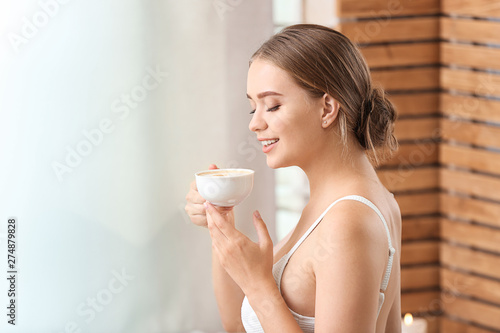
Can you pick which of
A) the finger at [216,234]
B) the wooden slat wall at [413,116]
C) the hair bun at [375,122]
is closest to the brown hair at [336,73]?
the hair bun at [375,122]

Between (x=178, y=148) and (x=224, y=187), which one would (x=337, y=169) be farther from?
(x=178, y=148)

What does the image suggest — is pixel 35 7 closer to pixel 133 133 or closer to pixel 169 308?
pixel 133 133

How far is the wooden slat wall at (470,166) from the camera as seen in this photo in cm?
289

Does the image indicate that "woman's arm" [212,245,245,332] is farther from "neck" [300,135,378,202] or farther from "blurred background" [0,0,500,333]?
"blurred background" [0,0,500,333]

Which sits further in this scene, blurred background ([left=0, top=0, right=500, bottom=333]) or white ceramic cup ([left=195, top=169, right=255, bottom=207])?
blurred background ([left=0, top=0, right=500, bottom=333])

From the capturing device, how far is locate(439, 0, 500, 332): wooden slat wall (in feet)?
9.50

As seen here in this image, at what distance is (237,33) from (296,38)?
1274mm

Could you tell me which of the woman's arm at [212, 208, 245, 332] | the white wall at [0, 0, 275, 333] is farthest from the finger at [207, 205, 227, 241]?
the white wall at [0, 0, 275, 333]

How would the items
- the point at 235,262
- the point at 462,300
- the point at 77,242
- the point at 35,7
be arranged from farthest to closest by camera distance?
1. the point at 462,300
2. the point at 77,242
3. the point at 35,7
4. the point at 235,262

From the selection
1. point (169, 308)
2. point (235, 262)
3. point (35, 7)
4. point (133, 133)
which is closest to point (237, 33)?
point (133, 133)

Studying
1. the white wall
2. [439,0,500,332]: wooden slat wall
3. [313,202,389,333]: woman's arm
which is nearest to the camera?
[313,202,389,333]: woman's arm

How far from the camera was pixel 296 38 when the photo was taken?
1.51m

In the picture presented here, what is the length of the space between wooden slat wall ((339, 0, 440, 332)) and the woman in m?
1.41

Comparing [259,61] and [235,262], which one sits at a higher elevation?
[259,61]
